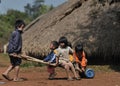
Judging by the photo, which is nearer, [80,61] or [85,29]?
[80,61]

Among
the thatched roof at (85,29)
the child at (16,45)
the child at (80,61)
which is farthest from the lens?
the thatched roof at (85,29)

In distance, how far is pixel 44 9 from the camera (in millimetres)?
59375

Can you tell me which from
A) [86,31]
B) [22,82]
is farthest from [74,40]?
[22,82]

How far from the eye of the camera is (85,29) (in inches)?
606

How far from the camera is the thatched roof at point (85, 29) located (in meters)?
14.5

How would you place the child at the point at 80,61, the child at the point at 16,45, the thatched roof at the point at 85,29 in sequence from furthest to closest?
the thatched roof at the point at 85,29
the child at the point at 80,61
the child at the point at 16,45

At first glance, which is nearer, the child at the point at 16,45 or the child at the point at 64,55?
the child at the point at 16,45

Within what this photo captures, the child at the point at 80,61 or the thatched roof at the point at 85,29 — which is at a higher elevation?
the thatched roof at the point at 85,29

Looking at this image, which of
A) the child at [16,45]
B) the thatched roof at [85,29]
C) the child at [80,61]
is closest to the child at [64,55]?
the child at [80,61]

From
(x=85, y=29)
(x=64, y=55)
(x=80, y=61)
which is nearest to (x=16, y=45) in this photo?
(x=64, y=55)

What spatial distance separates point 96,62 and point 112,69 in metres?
2.23

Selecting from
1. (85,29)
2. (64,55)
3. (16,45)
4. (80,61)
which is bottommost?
(80,61)

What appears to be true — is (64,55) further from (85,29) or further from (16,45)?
(85,29)

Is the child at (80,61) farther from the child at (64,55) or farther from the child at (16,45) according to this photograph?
the child at (16,45)
